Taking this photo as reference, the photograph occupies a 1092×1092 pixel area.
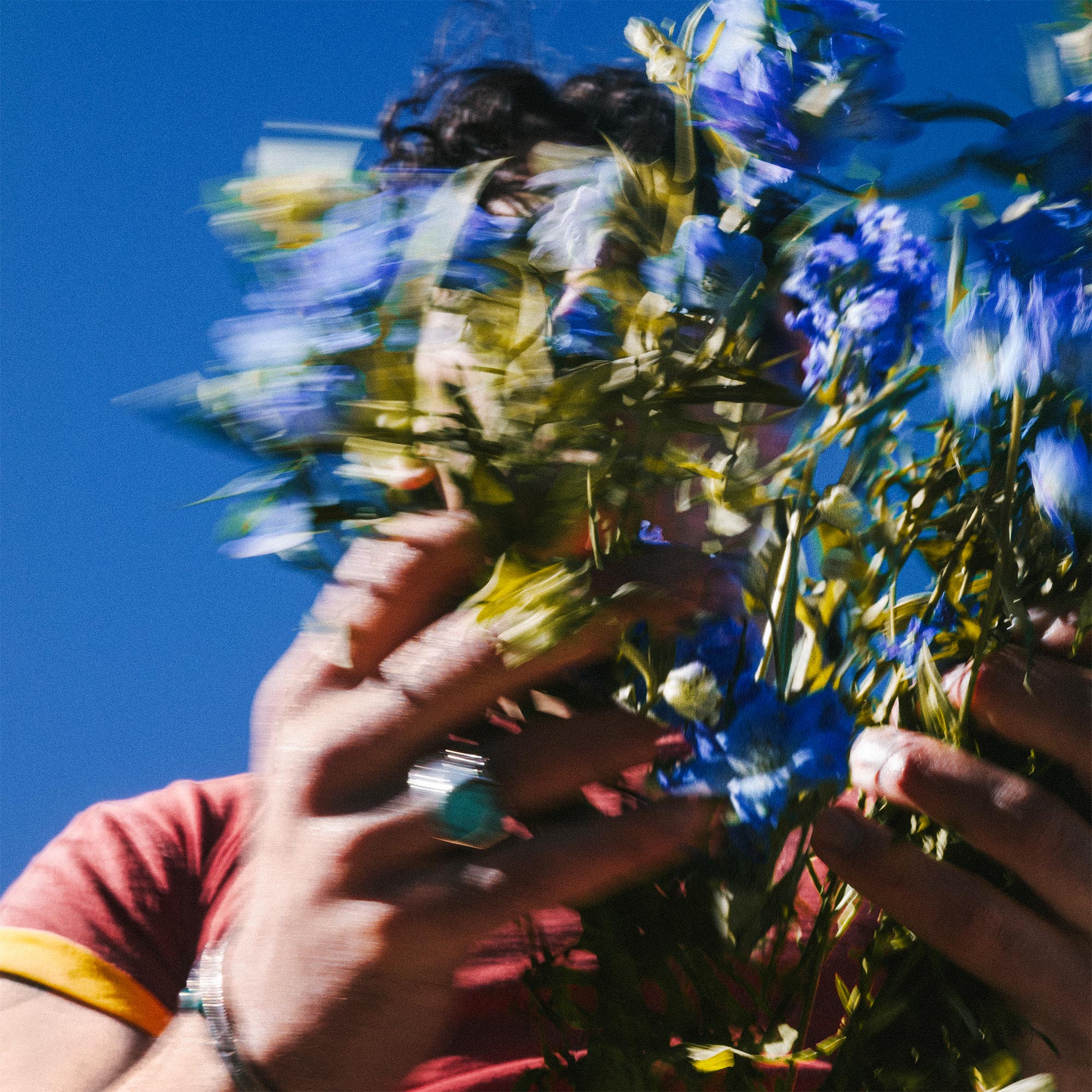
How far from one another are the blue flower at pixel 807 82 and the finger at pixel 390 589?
0.55 ft

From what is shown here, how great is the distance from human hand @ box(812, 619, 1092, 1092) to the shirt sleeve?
584 mm

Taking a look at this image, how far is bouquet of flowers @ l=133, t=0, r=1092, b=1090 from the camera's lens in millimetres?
265

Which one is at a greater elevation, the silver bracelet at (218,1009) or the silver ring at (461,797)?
the silver ring at (461,797)

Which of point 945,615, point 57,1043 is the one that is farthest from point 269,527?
point 57,1043

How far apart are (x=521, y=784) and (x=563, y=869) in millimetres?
32

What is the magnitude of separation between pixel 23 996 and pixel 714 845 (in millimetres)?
603

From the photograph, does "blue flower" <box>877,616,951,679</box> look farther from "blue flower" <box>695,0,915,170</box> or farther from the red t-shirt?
the red t-shirt

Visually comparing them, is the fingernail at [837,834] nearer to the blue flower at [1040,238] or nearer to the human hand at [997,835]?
the human hand at [997,835]

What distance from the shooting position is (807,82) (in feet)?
0.95

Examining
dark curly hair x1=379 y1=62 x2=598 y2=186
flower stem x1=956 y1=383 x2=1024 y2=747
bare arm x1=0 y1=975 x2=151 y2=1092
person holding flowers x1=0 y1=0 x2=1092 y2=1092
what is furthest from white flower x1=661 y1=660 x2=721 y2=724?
bare arm x1=0 y1=975 x2=151 y2=1092

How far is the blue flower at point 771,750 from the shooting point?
262mm

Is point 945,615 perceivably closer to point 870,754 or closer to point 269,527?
point 870,754

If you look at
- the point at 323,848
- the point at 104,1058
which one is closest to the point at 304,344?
the point at 323,848

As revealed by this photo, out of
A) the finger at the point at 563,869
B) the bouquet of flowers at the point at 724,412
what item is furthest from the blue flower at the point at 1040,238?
the finger at the point at 563,869
